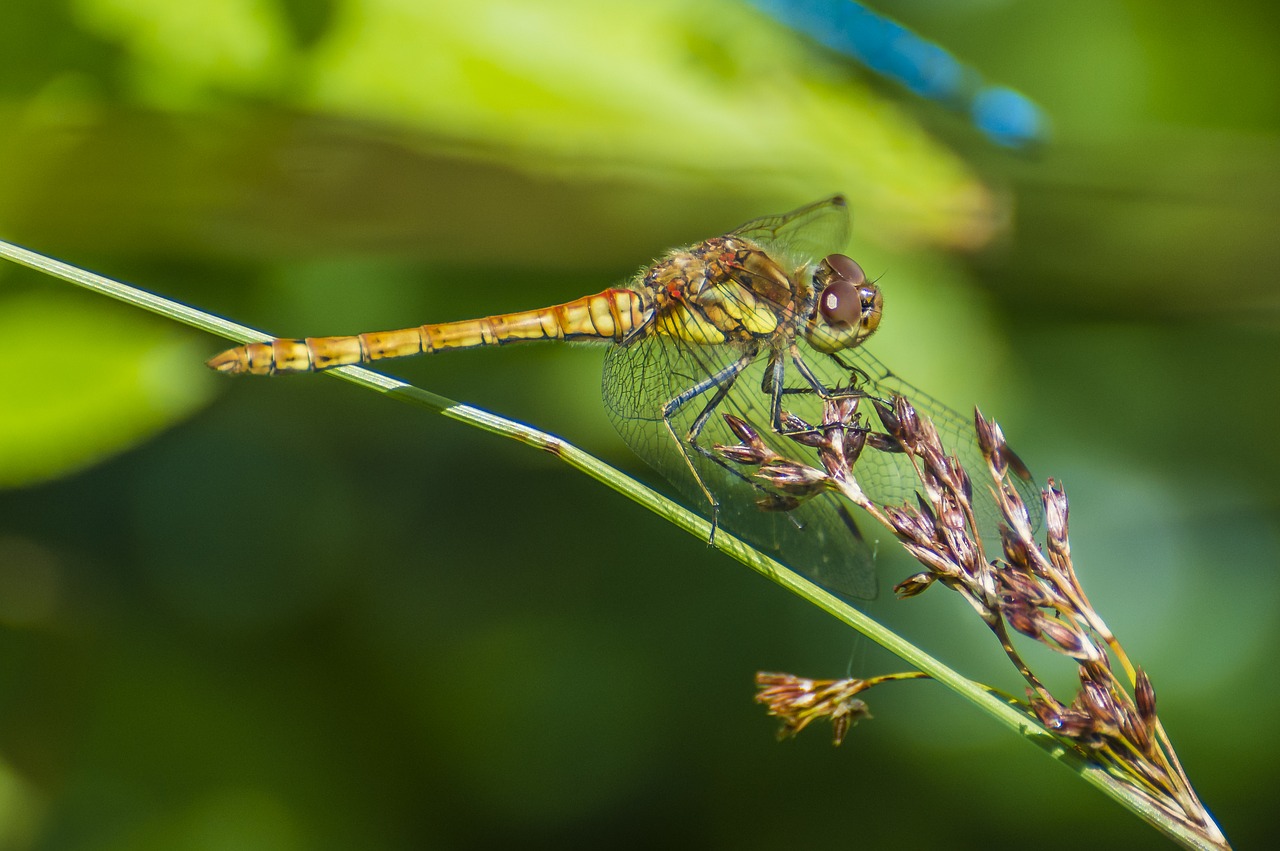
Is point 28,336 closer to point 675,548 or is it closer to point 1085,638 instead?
point 675,548

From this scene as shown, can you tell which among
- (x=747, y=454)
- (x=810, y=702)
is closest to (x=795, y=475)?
(x=747, y=454)

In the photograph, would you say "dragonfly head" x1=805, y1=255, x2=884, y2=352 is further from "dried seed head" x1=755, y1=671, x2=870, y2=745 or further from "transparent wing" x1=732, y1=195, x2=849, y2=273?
"dried seed head" x1=755, y1=671, x2=870, y2=745

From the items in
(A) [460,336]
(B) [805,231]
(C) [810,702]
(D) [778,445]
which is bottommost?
(C) [810,702]

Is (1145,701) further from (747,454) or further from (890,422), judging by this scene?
(747,454)

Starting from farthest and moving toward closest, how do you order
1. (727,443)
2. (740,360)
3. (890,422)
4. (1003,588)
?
(740,360) → (727,443) → (890,422) → (1003,588)

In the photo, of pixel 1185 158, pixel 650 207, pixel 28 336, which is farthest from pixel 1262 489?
pixel 28 336
